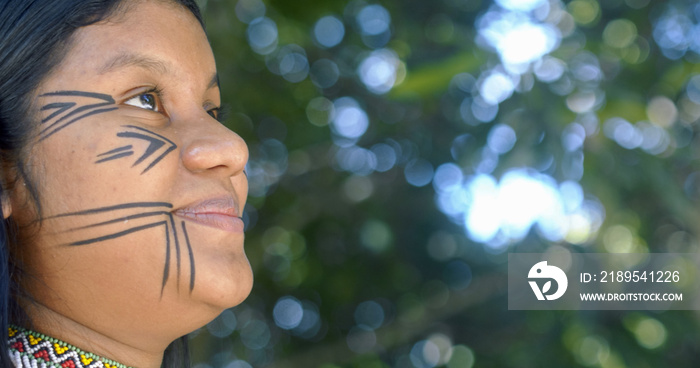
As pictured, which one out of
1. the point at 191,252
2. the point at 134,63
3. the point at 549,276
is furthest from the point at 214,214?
the point at 549,276

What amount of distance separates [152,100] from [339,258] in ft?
6.58

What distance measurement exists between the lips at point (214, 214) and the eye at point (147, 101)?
20cm

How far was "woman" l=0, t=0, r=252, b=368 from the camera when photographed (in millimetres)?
1154

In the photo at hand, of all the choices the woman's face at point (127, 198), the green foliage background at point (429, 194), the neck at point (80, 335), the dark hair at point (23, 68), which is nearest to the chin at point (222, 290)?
the woman's face at point (127, 198)

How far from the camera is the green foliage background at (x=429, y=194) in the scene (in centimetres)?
213

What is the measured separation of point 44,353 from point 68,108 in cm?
43

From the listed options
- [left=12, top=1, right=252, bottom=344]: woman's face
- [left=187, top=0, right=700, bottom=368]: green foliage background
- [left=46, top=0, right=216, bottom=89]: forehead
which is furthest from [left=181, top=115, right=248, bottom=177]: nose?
[left=187, top=0, right=700, bottom=368]: green foliage background

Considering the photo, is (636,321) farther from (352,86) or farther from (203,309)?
(203,309)

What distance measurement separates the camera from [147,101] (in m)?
1.26

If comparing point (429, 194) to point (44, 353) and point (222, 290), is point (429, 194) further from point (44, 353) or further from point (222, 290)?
point (44, 353)

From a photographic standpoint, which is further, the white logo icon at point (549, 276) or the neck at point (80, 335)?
the white logo icon at point (549, 276)

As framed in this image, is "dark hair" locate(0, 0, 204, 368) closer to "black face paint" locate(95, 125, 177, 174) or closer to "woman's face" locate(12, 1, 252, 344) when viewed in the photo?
"woman's face" locate(12, 1, 252, 344)

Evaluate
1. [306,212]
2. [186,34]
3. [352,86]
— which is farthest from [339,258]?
[186,34]

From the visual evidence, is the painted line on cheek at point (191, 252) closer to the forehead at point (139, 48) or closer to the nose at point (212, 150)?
the nose at point (212, 150)
